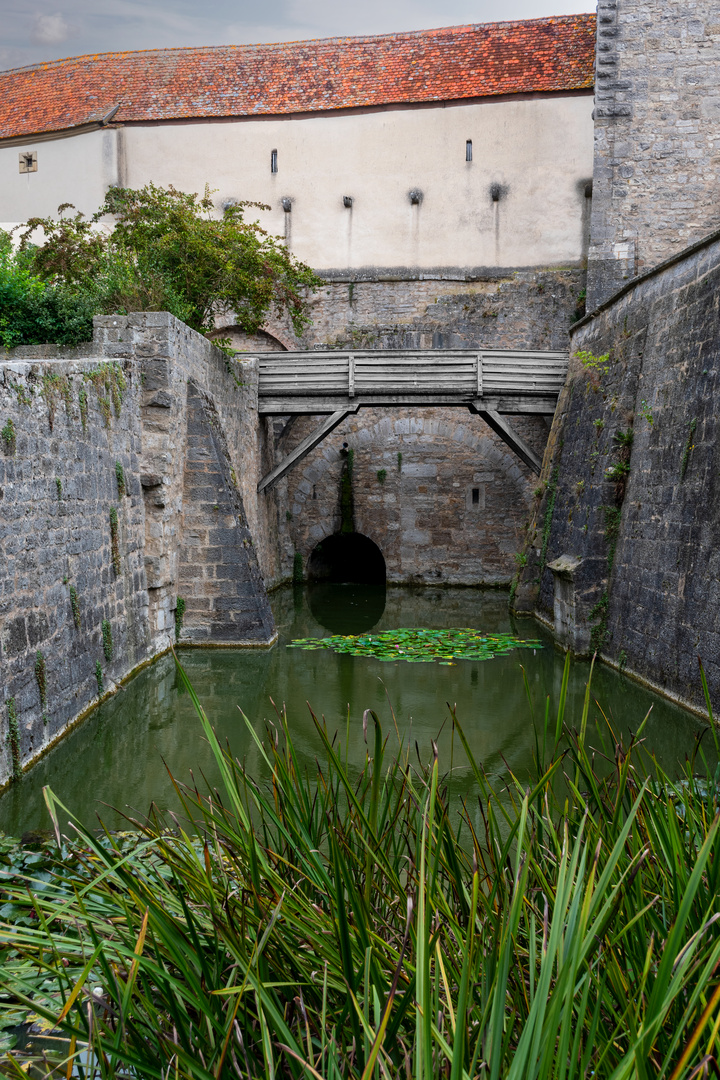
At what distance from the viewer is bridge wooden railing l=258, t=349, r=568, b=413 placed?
11141mm

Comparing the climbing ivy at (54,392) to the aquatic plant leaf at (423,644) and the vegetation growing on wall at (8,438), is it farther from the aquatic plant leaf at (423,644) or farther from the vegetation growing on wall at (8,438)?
the aquatic plant leaf at (423,644)

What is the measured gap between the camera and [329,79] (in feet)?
52.1

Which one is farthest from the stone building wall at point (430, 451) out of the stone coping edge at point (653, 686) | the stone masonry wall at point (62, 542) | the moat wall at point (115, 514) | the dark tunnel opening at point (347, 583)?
the stone masonry wall at point (62, 542)

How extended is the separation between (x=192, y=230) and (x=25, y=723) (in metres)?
6.83

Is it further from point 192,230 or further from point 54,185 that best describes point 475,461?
point 54,185

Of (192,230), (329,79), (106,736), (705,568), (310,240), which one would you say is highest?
(329,79)

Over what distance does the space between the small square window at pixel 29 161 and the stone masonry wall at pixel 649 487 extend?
11712 millimetres

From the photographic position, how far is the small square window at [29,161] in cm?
1681

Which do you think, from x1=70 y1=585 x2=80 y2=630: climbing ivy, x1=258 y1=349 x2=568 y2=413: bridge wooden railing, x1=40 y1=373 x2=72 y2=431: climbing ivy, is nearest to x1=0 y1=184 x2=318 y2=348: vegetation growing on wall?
x1=258 y1=349 x2=568 y2=413: bridge wooden railing

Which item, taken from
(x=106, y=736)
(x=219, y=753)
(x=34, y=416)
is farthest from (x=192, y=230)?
(x=219, y=753)

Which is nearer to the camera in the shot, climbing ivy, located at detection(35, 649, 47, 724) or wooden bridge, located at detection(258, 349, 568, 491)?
climbing ivy, located at detection(35, 649, 47, 724)

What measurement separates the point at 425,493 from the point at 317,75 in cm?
780

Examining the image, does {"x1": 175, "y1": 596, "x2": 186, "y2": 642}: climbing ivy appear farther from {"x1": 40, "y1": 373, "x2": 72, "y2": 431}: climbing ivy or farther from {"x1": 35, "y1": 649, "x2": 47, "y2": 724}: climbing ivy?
{"x1": 35, "y1": 649, "x2": 47, "y2": 724}: climbing ivy

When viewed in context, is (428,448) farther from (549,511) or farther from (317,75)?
(317,75)
